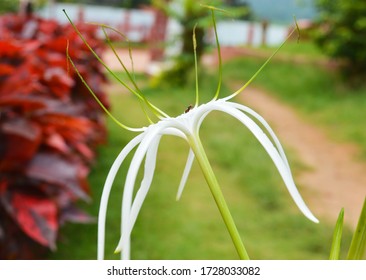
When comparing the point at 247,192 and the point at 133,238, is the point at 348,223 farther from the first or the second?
the point at 133,238

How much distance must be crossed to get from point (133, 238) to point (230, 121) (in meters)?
2.72

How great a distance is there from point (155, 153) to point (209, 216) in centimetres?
283

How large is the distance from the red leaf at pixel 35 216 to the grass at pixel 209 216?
64 centimetres

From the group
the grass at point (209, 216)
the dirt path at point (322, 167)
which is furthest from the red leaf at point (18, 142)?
the dirt path at point (322, 167)

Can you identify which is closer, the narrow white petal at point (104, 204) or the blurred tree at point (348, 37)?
the narrow white petal at point (104, 204)

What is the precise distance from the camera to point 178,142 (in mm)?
4633

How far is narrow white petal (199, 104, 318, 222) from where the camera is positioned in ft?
0.84

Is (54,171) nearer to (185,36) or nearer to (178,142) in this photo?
(178,142)

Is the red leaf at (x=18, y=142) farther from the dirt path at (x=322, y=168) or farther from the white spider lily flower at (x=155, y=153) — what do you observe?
the dirt path at (x=322, y=168)

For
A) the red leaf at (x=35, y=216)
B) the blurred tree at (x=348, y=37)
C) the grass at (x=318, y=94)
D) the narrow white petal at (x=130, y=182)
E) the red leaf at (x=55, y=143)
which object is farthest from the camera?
the blurred tree at (x=348, y=37)

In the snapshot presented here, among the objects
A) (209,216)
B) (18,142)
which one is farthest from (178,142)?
(18,142)

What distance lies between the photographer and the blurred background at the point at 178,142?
5.81 ft

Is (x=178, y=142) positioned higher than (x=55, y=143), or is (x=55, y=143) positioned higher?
(x=55, y=143)

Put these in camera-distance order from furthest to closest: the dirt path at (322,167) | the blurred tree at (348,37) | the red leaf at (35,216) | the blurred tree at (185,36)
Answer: the blurred tree at (185,36), the blurred tree at (348,37), the dirt path at (322,167), the red leaf at (35,216)
